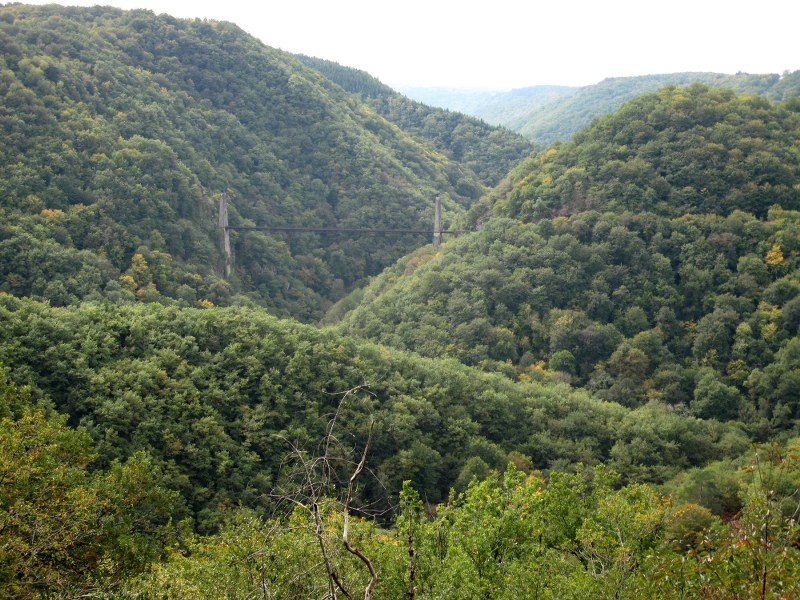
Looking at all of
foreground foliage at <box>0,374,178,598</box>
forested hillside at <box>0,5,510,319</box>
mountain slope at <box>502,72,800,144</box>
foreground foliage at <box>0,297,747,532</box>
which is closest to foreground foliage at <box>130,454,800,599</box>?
foreground foliage at <box>0,374,178,598</box>

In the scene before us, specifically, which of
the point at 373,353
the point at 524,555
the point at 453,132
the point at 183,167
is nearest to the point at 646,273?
the point at 373,353

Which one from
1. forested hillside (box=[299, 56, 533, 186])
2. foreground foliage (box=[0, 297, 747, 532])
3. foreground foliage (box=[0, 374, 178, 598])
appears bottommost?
foreground foliage (box=[0, 297, 747, 532])

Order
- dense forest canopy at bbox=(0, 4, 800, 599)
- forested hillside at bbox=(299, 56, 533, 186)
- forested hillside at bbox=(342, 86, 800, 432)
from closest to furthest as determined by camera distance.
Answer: dense forest canopy at bbox=(0, 4, 800, 599) → forested hillside at bbox=(342, 86, 800, 432) → forested hillside at bbox=(299, 56, 533, 186)

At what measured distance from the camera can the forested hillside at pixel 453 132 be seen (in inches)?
3696

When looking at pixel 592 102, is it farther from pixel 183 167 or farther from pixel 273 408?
pixel 273 408

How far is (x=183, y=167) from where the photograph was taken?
181 feet

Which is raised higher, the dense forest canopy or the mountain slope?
the mountain slope

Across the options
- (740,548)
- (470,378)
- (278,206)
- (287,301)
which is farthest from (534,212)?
(740,548)

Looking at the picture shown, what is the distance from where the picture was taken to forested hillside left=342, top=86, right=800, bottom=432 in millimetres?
37094

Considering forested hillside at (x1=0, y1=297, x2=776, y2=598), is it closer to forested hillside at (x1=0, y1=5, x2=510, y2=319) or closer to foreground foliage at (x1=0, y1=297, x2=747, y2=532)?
foreground foliage at (x1=0, y1=297, x2=747, y2=532)

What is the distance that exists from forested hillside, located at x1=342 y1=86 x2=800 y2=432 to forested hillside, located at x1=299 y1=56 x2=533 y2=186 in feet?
138

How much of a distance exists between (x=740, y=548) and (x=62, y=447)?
16671 millimetres

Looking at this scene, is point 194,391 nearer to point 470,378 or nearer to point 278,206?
point 470,378

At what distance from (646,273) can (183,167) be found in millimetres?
36994
